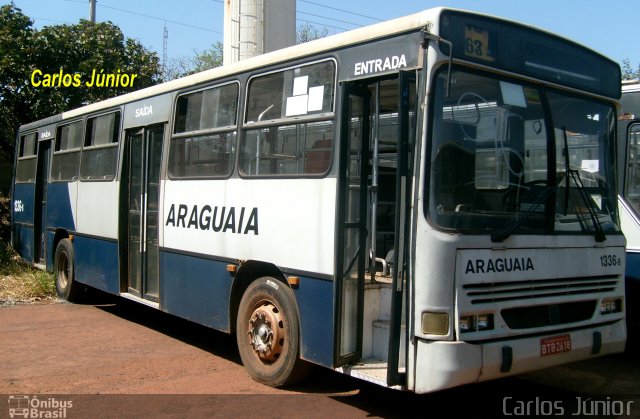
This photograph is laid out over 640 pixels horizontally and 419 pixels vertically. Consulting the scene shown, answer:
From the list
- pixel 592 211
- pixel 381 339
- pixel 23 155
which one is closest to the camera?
pixel 381 339

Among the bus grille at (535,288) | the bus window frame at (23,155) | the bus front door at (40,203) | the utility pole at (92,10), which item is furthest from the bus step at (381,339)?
the utility pole at (92,10)

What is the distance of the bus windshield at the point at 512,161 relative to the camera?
4637 mm

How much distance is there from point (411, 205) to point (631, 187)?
3.66 meters

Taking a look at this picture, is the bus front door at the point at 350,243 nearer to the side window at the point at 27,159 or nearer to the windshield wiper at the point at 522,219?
the windshield wiper at the point at 522,219

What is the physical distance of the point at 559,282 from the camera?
5.12 metres

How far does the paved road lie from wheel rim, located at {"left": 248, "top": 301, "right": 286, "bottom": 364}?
0.33 meters

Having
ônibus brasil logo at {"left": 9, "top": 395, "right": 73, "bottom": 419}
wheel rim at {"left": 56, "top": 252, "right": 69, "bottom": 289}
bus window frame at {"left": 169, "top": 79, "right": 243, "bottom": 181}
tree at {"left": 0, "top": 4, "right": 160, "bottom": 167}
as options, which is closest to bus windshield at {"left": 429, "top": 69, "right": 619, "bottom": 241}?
→ bus window frame at {"left": 169, "top": 79, "right": 243, "bottom": 181}

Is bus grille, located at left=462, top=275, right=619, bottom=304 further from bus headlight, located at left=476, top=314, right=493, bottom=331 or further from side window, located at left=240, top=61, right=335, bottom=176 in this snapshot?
side window, located at left=240, top=61, right=335, bottom=176

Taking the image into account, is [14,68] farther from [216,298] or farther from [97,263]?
[216,298]

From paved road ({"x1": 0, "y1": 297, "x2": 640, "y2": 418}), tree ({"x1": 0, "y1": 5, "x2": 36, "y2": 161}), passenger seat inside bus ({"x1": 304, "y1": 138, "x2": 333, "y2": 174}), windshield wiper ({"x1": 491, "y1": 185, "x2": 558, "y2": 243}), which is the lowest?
paved road ({"x1": 0, "y1": 297, "x2": 640, "y2": 418})

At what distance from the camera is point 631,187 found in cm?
712

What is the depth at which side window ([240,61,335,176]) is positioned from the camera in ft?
17.8

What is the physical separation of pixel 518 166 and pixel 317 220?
1.62m

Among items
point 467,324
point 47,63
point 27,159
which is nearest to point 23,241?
point 27,159
